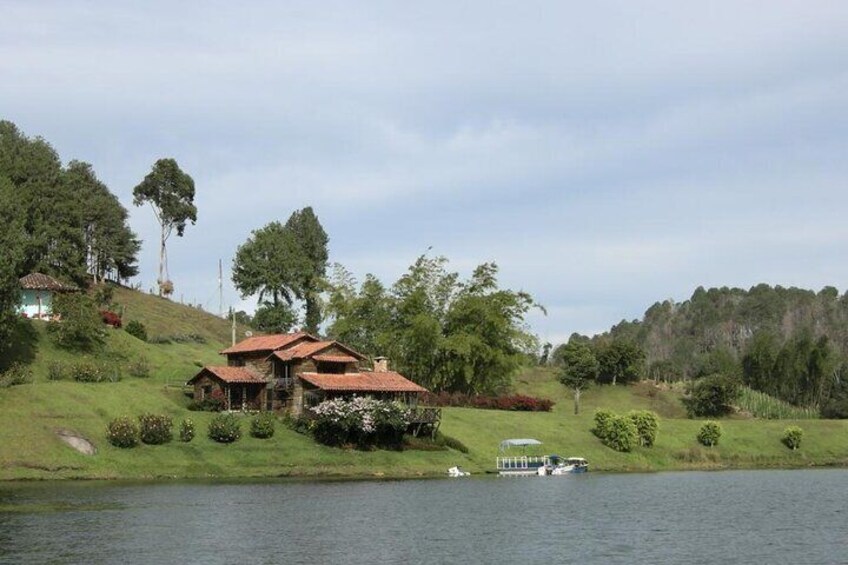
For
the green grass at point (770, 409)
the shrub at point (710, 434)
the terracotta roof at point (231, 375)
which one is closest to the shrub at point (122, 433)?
the terracotta roof at point (231, 375)

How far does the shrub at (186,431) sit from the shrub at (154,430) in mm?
996

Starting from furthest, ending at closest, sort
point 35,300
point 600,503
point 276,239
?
1. point 276,239
2. point 35,300
3. point 600,503

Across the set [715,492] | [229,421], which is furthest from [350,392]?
[715,492]

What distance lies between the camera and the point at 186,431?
83625 mm

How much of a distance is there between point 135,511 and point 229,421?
32.1 metres

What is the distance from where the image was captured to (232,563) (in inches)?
1564

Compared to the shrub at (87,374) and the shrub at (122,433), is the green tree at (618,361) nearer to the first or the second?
the shrub at (87,374)

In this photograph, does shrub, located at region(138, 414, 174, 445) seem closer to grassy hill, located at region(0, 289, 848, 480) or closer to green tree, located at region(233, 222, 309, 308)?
grassy hill, located at region(0, 289, 848, 480)

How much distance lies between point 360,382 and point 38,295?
40.4 meters

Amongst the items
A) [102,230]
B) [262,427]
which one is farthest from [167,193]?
[262,427]

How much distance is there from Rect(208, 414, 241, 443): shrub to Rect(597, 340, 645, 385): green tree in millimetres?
78841

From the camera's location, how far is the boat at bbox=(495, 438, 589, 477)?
92625mm

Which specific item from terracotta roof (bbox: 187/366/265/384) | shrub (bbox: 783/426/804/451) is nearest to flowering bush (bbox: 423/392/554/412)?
terracotta roof (bbox: 187/366/265/384)

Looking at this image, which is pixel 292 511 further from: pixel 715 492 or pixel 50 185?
pixel 50 185
